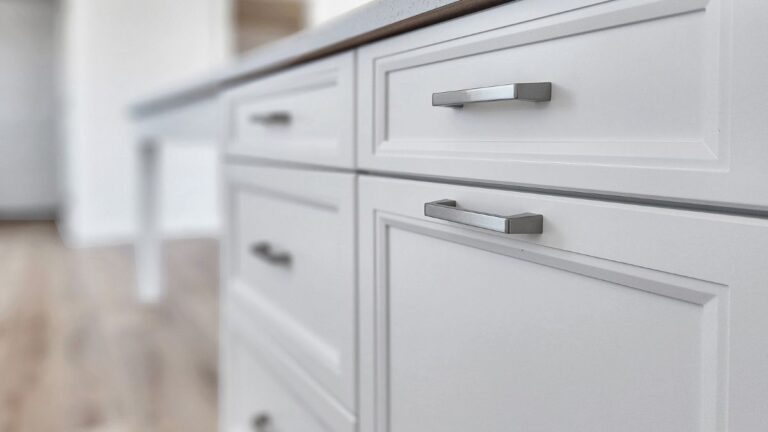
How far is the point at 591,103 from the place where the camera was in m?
0.44

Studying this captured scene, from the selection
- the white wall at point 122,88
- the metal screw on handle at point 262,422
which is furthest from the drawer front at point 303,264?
the white wall at point 122,88

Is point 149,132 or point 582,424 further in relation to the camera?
point 149,132

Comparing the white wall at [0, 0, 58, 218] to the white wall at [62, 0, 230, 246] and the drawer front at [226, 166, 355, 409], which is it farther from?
the drawer front at [226, 166, 355, 409]

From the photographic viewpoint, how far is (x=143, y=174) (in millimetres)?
2533

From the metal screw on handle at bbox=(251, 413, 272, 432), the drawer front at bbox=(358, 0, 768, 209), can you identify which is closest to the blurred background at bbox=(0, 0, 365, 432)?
the metal screw on handle at bbox=(251, 413, 272, 432)

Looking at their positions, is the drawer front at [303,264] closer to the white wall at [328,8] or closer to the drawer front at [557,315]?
the drawer front at [557,315]

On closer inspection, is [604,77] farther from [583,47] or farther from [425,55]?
[425,55]

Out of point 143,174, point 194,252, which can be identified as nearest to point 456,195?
point 143,174

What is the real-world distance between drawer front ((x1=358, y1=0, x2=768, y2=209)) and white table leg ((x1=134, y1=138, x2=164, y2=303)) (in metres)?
2.04

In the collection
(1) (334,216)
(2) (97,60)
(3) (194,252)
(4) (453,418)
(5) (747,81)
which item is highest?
(2) (97,60)

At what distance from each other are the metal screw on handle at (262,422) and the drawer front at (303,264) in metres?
0.15

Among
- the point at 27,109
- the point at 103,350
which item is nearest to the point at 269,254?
the point at 103,350

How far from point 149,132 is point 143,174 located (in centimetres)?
32

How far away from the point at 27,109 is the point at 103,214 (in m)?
2.05
